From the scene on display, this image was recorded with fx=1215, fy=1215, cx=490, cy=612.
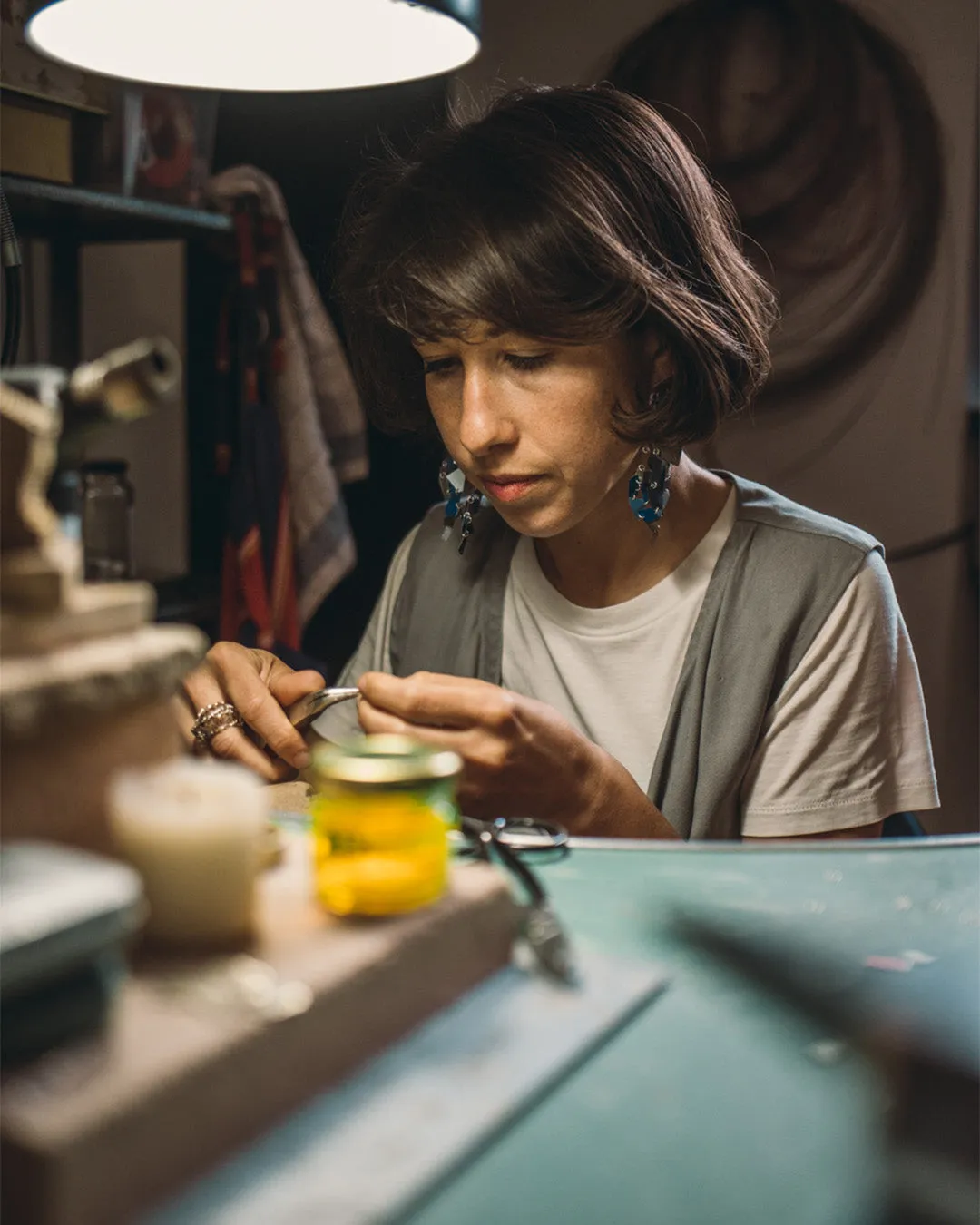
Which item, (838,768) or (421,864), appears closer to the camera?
(421,864)

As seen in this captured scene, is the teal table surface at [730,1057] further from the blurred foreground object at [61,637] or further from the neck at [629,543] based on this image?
the neck at [629,543]

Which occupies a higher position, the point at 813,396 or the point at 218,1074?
the point at 813,396

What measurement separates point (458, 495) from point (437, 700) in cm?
54

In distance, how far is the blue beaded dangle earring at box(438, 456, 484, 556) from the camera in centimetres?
148

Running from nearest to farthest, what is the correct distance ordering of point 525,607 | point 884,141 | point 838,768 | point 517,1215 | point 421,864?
point 517,1215 → point 421,864 → point 838,768 → point 525,607 → point 884,141

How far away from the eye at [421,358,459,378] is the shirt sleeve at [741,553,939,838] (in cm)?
52

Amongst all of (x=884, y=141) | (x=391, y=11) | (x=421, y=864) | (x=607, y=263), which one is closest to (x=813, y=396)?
(x=884, y=141)

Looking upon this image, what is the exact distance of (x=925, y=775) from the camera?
1378 millimetres

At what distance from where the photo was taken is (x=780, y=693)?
138 cm

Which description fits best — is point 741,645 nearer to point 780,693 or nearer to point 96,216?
point 780,693

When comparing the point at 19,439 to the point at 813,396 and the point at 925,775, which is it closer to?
the point at 925,775

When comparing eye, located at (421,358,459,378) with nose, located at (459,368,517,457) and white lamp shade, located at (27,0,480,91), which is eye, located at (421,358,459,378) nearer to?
nose, located at (459,368,517,457)

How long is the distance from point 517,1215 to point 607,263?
3.19 feet

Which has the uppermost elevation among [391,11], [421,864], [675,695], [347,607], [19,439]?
[391,11]
